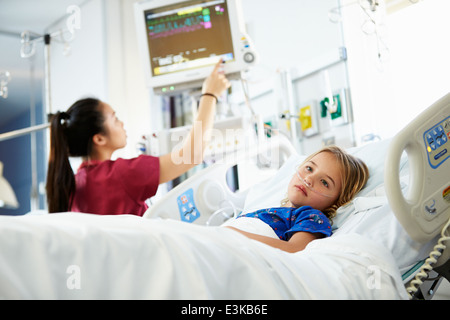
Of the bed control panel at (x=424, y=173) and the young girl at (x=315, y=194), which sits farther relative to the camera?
the young girl at (x=315, y=194)

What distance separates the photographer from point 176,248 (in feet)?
2.74

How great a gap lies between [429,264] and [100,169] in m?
1.47

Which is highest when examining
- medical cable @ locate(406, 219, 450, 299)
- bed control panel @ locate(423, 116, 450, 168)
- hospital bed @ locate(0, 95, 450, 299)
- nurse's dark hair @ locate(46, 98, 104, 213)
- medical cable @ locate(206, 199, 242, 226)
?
nurse's dark hair @ locate(46, 98, 104, 213)

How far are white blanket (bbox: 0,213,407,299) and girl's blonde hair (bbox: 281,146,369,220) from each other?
0.68 m

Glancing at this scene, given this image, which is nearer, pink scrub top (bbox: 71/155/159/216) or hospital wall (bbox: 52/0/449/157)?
pink scrub top (bbox: 71/155/159/216)

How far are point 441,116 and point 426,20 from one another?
1466mm

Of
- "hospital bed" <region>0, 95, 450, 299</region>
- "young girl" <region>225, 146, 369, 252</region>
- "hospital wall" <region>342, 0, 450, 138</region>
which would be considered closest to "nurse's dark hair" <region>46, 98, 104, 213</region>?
"young girl" <region>225, 146, 369, 252</region>

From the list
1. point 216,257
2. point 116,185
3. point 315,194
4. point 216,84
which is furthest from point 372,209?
point 216,84

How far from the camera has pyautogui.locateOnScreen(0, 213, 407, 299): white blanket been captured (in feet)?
2.47

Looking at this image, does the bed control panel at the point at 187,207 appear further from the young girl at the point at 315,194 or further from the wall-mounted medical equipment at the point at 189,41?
the wall-mounted medical equipment at the point at 189,41

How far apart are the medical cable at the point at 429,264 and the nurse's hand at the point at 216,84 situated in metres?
1.43

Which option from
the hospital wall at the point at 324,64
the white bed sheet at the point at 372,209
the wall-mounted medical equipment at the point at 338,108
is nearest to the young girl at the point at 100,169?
the white bed sheet at the point at 372,209

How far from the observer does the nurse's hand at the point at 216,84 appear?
8.31 feet

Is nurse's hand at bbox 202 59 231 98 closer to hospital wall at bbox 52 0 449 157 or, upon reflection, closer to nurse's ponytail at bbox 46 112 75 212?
hospital wall at bbox 52 0 449 157
